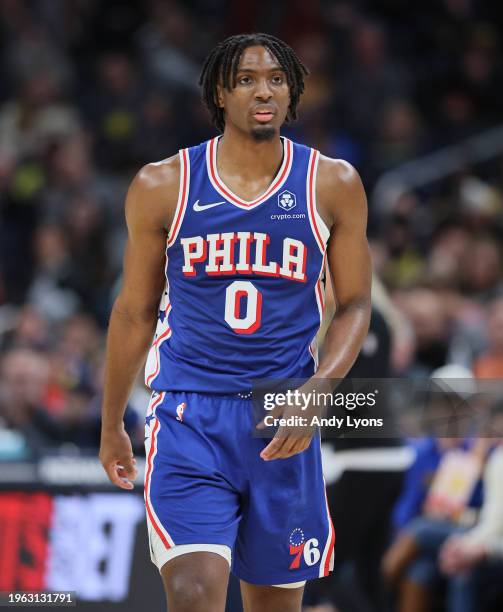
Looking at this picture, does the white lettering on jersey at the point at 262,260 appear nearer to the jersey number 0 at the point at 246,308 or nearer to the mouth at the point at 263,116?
the jersey number 0 at the point at 246,308

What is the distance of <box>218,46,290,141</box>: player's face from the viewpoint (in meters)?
4.10

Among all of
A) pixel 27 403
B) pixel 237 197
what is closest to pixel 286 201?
pixel 237 197

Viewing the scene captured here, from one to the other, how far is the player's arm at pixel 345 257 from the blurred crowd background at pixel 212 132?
4.44m

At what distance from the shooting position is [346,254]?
4184 millimetres

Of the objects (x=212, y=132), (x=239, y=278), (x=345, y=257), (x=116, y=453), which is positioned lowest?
(x=116, y=453)

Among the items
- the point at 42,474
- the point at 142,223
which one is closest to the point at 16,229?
the point at 42,474

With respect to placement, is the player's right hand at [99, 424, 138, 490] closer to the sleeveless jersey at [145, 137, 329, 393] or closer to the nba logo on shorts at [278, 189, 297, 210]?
the sleeveless jersey at [145, 137, 329, 393]

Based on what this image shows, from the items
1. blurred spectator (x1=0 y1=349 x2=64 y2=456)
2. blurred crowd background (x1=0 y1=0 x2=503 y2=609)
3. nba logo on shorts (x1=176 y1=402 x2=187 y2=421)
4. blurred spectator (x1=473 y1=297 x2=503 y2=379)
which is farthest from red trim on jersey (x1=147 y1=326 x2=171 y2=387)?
blurred crowd background (x1=0 y1=0 x2=503 y2=609)

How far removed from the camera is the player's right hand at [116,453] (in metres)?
4.33

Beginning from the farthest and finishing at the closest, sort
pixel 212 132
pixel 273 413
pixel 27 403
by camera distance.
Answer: pixel 212 132 → pixel 27 403 → pixel 273 413

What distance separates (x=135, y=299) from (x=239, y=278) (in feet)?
1.26

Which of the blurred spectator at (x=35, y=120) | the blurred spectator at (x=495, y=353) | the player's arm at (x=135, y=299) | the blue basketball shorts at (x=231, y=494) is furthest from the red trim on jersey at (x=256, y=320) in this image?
the blurred spectator at (x=35, y=120)

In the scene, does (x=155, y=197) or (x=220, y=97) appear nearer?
(x=155, y=197)

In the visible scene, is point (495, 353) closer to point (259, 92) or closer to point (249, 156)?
point (249, 156)
